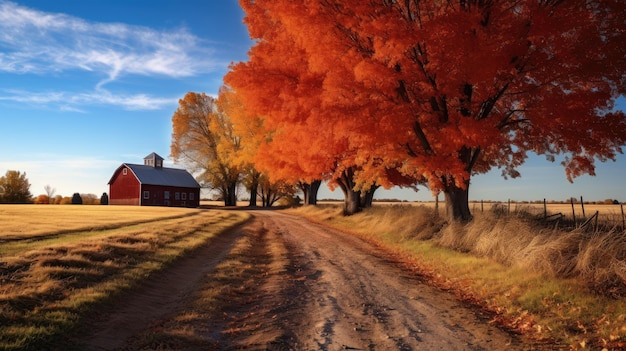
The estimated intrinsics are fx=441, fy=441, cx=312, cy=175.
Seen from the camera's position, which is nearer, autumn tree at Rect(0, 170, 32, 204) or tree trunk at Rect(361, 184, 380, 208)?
tree trunk at Rect(361, 184, 380, 208)

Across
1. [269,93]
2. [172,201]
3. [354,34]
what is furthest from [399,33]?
[172,201]

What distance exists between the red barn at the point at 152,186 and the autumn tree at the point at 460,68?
171ft

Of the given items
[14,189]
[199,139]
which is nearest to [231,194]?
[199,139]

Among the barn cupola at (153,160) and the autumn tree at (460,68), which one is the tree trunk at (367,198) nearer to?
the autumn tree at (460,68)

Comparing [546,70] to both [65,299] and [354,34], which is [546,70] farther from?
[65,299]

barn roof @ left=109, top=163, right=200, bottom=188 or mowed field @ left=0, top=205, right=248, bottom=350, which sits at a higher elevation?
barn roof @ left=109, top=163, right=200, bottom=188

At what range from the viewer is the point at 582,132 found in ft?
44.9

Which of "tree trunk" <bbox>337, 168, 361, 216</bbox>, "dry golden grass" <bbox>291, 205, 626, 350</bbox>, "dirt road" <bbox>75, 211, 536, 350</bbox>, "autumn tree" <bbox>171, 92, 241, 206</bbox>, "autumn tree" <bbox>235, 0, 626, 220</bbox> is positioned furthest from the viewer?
"autumn tree" <bbox>171, 92, 241, 206</bbox>

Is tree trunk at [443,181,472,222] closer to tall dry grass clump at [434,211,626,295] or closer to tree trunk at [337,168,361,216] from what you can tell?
tall dry grass clump at [434,211,626,295]

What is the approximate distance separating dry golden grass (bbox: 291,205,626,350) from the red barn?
54.1 meters

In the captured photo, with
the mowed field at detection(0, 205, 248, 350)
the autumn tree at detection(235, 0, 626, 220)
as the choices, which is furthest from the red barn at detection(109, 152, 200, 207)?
the autumn tree at detection(235, 0, 626, 220)

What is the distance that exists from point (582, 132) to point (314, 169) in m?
13.9

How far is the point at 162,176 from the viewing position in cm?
6556

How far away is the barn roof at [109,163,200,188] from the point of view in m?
62.6
